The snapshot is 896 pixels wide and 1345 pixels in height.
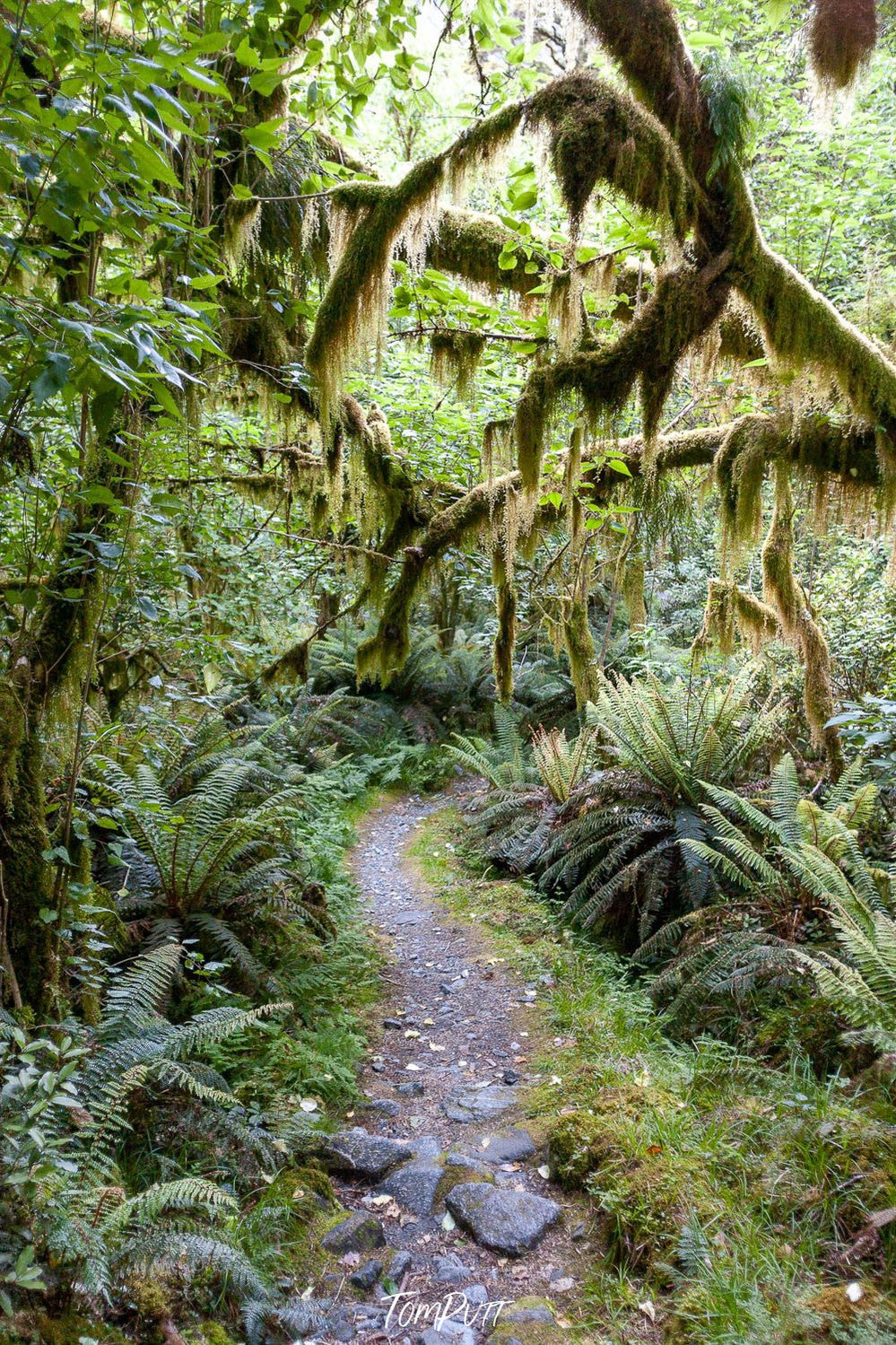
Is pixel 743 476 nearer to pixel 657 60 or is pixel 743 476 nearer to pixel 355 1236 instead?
pixel 657 60

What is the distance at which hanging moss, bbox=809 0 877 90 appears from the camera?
11.1ft

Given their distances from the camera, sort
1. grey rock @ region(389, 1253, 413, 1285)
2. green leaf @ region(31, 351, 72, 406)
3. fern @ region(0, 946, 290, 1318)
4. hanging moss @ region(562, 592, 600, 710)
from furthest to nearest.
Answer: hanging moss @ region(562, 592, 600, 710)
grey rock @ region(389, 1253, 413, 1285)
fern @ region(0, 946, 290, 1318)
green leaf @ region(31, 351, 72, 406)

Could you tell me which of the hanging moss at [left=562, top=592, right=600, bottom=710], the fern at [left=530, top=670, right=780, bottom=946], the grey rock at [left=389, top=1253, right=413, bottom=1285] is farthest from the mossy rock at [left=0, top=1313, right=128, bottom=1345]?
the hanging moss at [left=562, top=592, right=600, bottom=710]

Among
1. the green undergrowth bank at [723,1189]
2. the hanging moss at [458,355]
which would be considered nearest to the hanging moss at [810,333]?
the hanging moss at [458,355]

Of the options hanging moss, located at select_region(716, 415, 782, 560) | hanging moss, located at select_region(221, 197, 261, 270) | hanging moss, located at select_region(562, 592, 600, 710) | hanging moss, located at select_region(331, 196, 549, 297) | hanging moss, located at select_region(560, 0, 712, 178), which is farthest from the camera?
hanging moss, located at select_region(562, 592, 600, 710)

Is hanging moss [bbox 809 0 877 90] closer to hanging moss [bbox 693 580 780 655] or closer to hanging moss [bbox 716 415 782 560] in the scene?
hanging moss [bbox 716 415 782 560]

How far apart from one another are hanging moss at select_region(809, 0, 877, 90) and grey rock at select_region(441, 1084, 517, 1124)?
500 cm

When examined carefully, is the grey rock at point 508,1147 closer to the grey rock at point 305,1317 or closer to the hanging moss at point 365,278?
the grey rock at point 305,1317

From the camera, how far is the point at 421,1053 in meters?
4.26

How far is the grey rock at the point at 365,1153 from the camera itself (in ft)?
10.3

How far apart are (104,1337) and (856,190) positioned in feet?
27.6

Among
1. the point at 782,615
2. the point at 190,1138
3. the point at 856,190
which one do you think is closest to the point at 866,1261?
the point at 190,1138

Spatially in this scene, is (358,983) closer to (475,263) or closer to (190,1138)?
(190,1138)

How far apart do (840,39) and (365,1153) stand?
17.5ft
